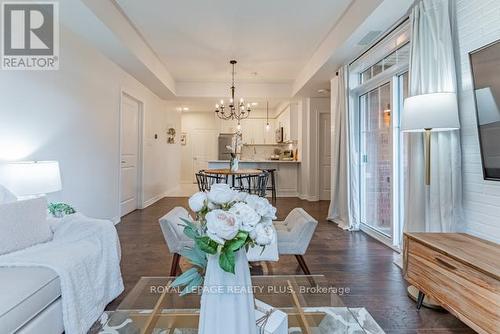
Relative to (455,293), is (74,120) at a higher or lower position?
higher

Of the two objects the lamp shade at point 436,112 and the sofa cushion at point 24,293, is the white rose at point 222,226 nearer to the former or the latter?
the sofa cushion at point 24,293

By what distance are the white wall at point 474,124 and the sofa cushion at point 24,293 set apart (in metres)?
2.87

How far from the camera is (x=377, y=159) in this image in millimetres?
4094

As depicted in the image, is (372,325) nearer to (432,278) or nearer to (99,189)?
(432,278)

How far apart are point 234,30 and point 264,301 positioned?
12.4 ft

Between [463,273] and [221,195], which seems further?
[463,273]

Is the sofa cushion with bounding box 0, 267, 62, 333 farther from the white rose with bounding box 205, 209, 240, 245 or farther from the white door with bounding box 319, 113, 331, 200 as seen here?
the white door with bounding box 319, 113, 331, 200

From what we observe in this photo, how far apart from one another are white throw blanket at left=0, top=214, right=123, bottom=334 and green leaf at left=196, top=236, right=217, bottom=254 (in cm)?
118

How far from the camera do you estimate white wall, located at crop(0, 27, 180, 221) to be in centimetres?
266

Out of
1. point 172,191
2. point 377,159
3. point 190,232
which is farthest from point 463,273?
point 172,191

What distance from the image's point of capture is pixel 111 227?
7.52 ft

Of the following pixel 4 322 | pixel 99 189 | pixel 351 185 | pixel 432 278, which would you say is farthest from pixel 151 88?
pixel 432 278

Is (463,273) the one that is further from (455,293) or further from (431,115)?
(431,115)

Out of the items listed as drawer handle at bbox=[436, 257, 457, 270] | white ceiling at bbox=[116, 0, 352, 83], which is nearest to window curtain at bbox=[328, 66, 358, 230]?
white ceiling at bbox=[116, 0, 352, 83]
